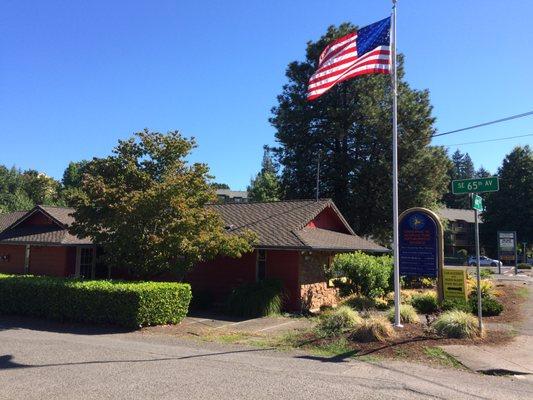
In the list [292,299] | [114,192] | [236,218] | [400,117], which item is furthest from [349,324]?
[400,117]

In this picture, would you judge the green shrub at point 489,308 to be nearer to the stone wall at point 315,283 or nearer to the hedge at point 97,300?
the stone wall at point 315,283

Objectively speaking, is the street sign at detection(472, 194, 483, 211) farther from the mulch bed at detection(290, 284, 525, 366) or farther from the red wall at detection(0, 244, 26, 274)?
the red wall at detection(0, 244, 26, 274)

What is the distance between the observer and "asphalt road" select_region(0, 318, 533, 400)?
702cm

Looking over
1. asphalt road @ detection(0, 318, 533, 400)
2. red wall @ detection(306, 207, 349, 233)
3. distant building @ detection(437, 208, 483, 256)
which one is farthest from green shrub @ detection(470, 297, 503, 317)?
distant building @ detection(437, 208, 483, 256)

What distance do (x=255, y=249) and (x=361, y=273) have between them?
432 cm

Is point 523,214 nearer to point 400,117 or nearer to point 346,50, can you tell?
Result: point 400,117

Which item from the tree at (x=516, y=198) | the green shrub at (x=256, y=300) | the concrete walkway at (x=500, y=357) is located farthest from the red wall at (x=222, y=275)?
the tree at (x=516, y=198)

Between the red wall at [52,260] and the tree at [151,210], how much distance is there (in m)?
6.28

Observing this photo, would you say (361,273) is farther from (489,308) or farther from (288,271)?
(489,308)

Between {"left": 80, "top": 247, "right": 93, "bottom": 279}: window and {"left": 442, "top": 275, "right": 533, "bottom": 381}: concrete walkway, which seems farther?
{"left": 80, "top": 247, "right": 93, "bottom": 279}: window

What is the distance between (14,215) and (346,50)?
91.1ft

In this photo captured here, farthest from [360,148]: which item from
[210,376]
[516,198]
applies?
[516,198]

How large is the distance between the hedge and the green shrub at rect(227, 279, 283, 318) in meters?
2.81

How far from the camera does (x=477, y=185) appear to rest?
11820 millimetres
